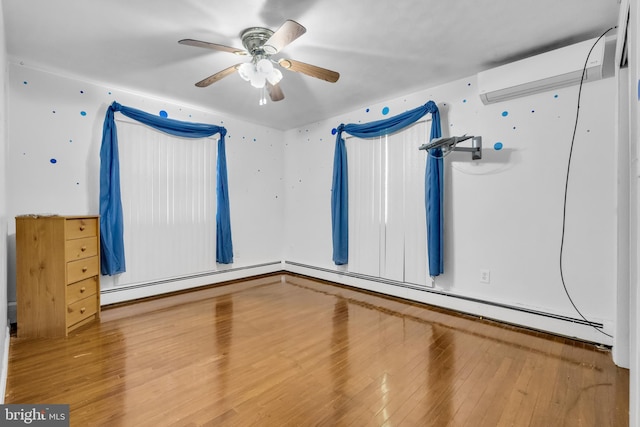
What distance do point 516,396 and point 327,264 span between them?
9.41 ft

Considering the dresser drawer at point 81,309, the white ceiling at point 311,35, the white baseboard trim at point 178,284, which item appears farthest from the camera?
the white baseboard trim at point 178,284

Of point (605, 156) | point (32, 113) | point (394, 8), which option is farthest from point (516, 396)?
point (32, 113)

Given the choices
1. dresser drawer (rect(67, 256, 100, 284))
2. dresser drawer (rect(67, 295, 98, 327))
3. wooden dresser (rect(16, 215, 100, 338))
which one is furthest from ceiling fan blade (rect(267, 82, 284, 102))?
dresser drawer (rect(67, 295, 98, 327))

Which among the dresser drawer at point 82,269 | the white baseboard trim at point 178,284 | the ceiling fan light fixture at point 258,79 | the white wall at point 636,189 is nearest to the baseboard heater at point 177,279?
the white baseboard trim at point 178,284

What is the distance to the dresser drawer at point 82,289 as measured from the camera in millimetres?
2508

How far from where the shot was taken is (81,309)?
2.62 metres

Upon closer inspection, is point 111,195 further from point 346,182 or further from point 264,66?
point 346,182

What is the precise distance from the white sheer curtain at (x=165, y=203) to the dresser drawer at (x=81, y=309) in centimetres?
51

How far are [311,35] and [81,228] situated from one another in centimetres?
259

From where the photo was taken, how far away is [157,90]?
333cm

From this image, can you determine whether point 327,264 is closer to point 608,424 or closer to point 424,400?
point 424,400

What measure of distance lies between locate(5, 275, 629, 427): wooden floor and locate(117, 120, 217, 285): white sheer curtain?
2.55 feet

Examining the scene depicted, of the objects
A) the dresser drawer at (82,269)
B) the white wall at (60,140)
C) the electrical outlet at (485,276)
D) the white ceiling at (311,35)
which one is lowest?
the electrical outlet at (485,276)

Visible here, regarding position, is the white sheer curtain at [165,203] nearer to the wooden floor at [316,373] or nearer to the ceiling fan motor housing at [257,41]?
the wooden floor at [316,373]
